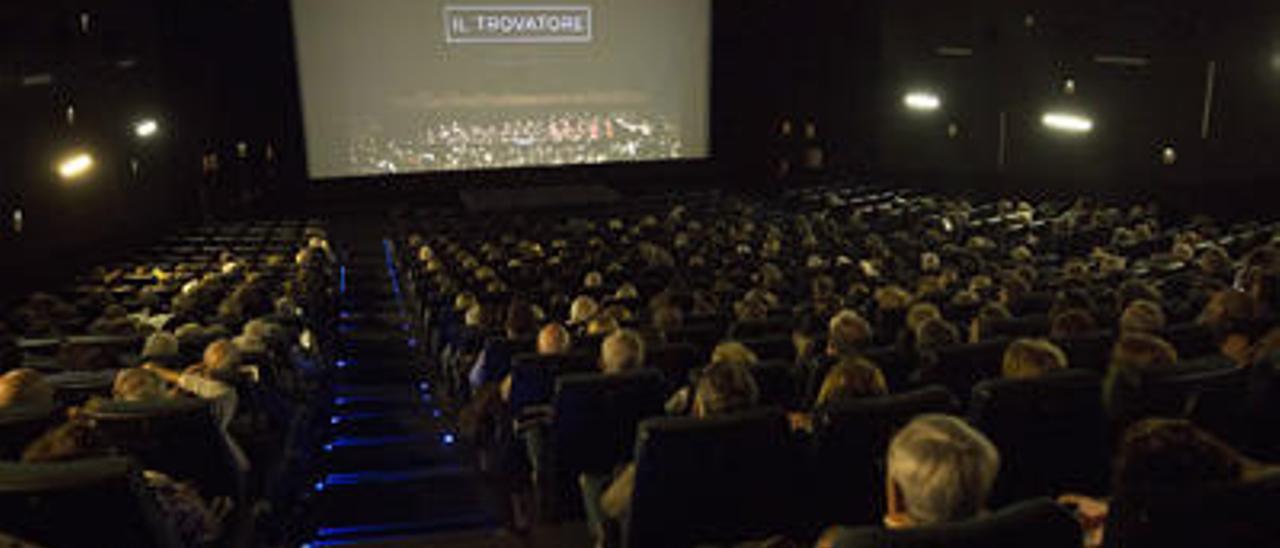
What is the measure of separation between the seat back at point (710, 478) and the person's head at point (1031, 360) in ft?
3.75

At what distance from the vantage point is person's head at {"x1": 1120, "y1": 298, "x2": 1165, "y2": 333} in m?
5.49

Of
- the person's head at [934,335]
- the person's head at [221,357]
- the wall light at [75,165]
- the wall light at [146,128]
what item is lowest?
the person's head at [221,357]

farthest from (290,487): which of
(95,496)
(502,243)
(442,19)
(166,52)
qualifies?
(442,19)

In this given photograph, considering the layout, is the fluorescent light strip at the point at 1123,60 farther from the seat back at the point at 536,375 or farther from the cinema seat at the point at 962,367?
the seat back at the point at 536,375

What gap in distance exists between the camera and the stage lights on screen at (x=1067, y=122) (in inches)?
704

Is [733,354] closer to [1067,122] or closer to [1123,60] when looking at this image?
[1123,60]

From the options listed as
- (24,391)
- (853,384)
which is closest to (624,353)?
(853,384)

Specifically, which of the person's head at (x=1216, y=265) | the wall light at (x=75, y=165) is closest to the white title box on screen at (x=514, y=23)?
the wall light at (x=75, y=165)

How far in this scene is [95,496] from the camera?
114 inches

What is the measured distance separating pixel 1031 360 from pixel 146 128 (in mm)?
17219

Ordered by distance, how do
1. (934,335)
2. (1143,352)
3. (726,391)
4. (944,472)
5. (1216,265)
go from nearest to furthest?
(944,472)
(726,391)
(1143,352)
(934,335)
(1216,265)

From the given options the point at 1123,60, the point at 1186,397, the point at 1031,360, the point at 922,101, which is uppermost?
the point at 1123,60

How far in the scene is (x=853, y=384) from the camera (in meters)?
3.83

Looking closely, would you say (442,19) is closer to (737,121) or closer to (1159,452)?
(737,121)
